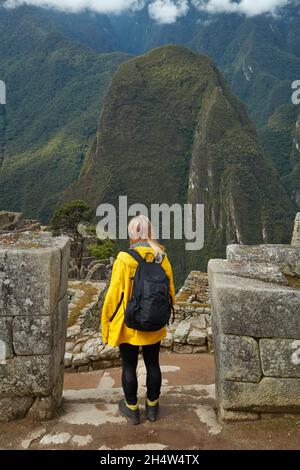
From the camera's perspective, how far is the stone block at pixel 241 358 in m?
3.13

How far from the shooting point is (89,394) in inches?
158

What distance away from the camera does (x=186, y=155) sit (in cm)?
10831

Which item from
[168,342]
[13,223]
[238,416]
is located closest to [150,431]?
[238,416]

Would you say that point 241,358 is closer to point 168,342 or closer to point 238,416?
point 238,416

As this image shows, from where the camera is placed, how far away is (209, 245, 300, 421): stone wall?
3.07m

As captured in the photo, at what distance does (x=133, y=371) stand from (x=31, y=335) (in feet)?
2.75

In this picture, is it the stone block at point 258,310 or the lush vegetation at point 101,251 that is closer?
the stone block at point 258,310

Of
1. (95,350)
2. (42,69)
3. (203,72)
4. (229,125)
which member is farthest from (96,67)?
(95,350)

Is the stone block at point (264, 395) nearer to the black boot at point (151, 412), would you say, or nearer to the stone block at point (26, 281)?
the black boot at point (151, 412)

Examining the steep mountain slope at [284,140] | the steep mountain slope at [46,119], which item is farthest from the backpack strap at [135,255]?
the steep mountain slope at [284,140]

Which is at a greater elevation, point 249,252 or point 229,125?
point 229,125

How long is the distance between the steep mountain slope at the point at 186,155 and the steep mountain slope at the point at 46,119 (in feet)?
52.1

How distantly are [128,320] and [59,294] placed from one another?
0.68 meters
